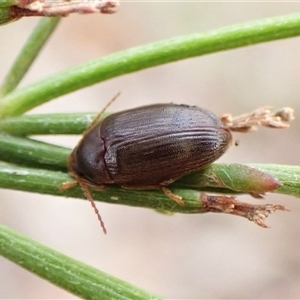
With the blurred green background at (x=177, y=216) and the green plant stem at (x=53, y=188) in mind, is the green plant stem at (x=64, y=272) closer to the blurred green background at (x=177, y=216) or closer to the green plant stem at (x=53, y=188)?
the green plant stem at (x=53, y=188)

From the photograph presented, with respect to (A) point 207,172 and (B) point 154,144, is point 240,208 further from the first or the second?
(B) point 154,144

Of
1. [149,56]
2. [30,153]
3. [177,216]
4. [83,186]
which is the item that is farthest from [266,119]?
[177,216]

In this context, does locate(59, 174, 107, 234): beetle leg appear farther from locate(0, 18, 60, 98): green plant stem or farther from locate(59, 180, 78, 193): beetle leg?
locate(0, 18, 60, 98): green plant stem

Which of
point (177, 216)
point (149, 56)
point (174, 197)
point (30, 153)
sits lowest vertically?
point (177, 216)

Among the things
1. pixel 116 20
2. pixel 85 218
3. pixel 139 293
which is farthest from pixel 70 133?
pixel 116 20

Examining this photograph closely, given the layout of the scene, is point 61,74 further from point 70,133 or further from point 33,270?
point 33,270

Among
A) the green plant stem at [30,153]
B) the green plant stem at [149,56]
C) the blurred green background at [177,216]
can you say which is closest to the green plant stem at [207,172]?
the green plant stem at [30,153]
